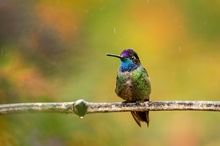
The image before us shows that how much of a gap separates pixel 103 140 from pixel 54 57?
0.43 meters

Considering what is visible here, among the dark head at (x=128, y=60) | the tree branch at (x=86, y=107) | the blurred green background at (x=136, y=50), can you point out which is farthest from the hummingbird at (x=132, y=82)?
the tree branch at (x=86, y=107)

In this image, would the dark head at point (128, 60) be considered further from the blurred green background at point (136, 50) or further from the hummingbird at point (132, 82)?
the blurred green background at point (136, 50)

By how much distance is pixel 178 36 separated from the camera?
245 inches

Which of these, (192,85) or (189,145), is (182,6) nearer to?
(192,85)

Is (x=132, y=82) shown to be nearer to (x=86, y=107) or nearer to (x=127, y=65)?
(x=127, y=65)

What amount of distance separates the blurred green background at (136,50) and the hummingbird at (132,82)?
0.24 m

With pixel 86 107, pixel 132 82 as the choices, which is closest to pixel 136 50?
pixel 132 82

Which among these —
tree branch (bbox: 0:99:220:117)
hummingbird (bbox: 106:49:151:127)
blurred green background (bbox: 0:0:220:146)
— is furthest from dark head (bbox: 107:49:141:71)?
tree branch (bbox: 0:99:220:117)

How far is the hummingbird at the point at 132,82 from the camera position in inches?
109

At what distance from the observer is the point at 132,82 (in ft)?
9.27

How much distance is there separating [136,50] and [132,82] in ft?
9.38

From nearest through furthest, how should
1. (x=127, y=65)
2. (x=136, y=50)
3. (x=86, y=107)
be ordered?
1. (x=86, y=107)
2. (x=127, y=65)
3. (x=136, y=50)

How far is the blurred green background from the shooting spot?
8.23 feet

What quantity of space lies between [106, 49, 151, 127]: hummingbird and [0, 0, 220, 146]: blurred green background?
0.80 feet
